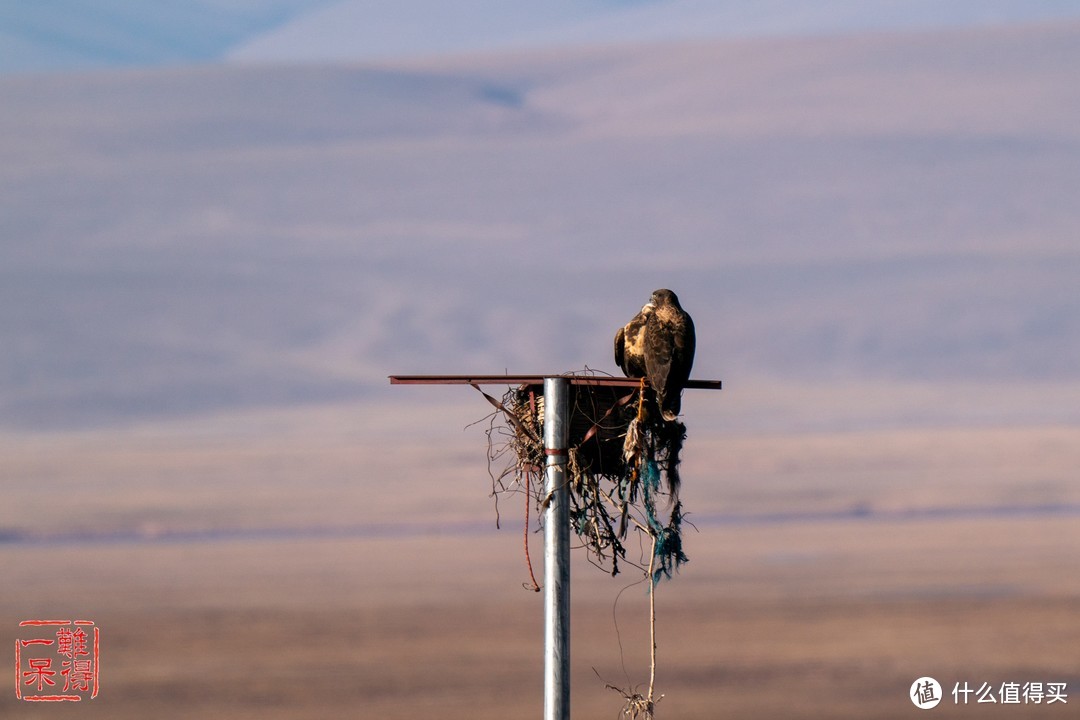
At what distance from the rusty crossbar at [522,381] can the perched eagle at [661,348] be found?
0.22m

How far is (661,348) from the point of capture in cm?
1285

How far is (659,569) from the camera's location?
12680 mm

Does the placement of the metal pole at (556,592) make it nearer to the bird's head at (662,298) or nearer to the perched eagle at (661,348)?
the perched eagle at (661,348)

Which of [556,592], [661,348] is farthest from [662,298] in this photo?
[556,592]

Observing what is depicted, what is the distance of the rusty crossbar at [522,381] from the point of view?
11.5m

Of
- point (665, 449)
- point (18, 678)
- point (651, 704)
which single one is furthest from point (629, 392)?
point (18, 678)

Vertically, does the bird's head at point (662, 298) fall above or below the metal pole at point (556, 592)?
above

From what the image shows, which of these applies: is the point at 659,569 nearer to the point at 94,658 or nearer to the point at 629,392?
the point at 629,392

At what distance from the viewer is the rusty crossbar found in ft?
37.6

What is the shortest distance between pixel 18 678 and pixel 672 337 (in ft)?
94.2

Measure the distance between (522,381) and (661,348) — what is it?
5.33 ft

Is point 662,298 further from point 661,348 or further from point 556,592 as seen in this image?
point 556,592

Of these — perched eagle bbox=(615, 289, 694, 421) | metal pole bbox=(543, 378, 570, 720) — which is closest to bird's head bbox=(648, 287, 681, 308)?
perched eagle bbox=(615, 289, 694, 421)

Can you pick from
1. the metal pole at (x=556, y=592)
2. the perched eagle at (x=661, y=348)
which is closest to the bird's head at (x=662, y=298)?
the perched eagle at (x=661, y=348)
